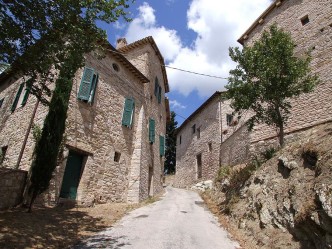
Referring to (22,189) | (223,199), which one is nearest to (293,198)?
(223,199)

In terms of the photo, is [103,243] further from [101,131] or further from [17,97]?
[17,97]

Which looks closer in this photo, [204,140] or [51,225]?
[51,225]

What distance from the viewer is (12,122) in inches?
543

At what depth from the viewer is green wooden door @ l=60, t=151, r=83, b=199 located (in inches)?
457

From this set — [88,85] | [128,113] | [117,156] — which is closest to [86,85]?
[88,85]

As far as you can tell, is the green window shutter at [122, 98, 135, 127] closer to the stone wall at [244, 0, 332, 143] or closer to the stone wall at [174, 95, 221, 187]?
the stone wall at [244, 0, 332, 143]

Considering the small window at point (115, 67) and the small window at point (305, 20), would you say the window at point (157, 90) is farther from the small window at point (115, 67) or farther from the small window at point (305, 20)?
the small window at point (305, 20)

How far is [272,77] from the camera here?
Result: 36.8 ft

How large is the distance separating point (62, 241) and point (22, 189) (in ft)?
13.4

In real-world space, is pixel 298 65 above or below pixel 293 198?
above

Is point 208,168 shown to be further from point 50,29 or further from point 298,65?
→ point 50,29

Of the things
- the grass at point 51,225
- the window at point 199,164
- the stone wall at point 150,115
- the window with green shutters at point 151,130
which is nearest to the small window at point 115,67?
the stone wall at point 150,115

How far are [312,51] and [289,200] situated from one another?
34.9 ft

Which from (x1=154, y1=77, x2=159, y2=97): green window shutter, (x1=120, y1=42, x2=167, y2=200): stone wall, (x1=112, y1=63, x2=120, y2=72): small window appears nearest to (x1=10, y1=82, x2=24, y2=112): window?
(x1=112, y1=63, x2=120, y2=72): small window
